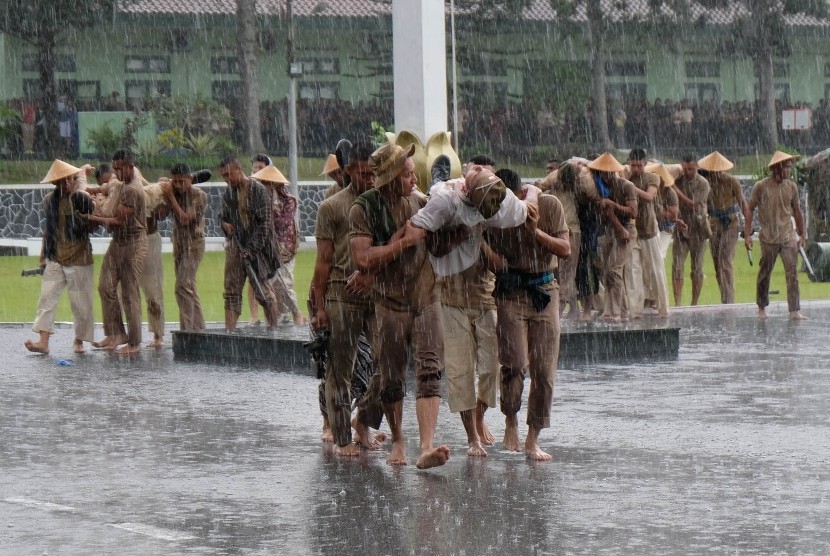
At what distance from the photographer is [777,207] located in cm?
1659

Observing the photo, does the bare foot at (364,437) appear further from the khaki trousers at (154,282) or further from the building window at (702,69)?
the building window at (702,69)

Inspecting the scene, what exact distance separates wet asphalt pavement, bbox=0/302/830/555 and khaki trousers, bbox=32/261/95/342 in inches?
57.3

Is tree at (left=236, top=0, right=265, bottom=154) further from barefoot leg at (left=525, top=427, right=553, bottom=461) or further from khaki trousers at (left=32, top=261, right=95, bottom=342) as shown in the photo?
barefoot leg at (left=525, top=427, right=553, bottom=461)

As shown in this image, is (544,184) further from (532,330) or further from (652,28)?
(652,28)

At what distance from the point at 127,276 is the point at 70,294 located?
510 millimetres

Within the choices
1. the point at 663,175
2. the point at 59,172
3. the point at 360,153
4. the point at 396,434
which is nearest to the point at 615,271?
the point at 663,175

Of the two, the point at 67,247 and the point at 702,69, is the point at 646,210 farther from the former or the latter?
the point at 702,69

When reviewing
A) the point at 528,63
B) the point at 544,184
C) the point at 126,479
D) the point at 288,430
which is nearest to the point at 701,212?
the point at 544,184

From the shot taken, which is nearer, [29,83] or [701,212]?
[701,212]

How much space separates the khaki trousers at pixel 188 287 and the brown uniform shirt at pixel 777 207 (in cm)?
538

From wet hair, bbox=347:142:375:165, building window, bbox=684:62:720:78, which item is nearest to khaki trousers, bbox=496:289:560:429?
wet hair, bbox=347:142:375:165

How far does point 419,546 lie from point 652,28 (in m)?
40.2

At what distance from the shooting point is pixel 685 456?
30.3 feet

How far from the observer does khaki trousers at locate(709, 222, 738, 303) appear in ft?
62.0
